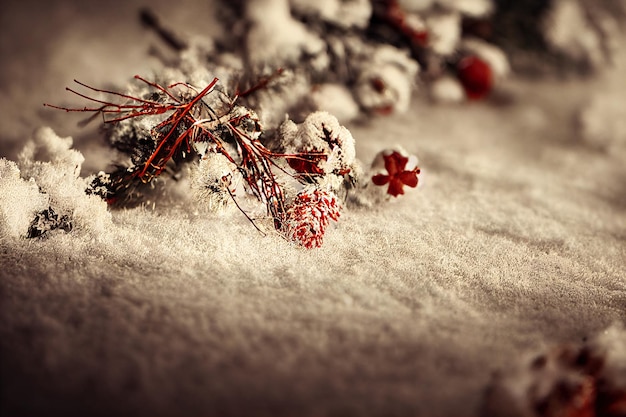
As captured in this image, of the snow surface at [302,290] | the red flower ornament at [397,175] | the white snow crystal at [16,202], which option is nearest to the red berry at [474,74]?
the snow surface at [302,290]

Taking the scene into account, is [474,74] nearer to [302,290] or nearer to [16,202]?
[302,290]

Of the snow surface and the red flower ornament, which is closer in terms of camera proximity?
the snow surface

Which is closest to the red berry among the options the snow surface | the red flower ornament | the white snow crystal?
the snow surface

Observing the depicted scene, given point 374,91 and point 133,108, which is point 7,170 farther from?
point 374,91

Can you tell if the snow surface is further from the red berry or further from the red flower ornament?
the red berry

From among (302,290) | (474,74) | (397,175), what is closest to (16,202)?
(302,290)

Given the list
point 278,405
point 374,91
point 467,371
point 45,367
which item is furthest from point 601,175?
point 45,367
